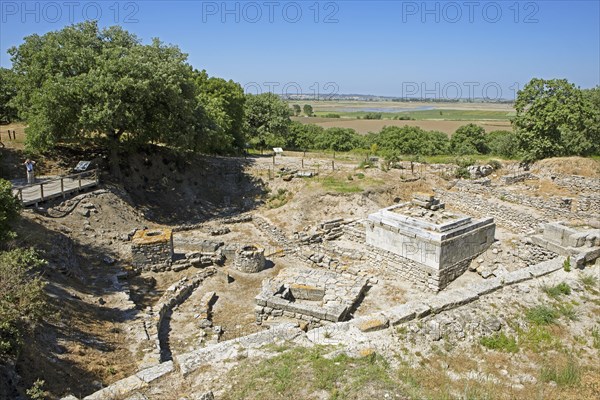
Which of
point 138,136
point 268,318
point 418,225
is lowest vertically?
point 268,318

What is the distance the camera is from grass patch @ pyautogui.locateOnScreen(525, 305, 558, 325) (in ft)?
27.7

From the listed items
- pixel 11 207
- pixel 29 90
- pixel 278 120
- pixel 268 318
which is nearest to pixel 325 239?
pixel 268 318

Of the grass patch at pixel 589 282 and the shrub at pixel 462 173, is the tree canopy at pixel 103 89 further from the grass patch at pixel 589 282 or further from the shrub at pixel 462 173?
the grass patch at pixel 589 282

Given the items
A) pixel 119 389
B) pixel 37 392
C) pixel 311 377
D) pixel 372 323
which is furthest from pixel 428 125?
pixel 37 392

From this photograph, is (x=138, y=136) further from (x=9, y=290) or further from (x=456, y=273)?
(x=456, y=273)

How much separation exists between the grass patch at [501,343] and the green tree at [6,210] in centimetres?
1062

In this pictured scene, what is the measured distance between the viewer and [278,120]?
3675 centimetres

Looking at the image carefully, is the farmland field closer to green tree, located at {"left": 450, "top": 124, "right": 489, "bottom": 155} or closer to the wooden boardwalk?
green tree, located at {"left": 450, "top": 124, "right": 489, "bottom": 155}

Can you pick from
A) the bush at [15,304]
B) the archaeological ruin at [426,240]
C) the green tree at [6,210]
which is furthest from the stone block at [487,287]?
the green tree at [6,210]

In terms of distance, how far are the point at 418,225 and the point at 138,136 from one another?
14.3m

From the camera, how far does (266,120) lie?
37188mm

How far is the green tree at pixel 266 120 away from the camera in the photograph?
36531mm

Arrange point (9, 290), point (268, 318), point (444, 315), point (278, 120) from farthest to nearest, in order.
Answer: point (278, 120) < point (268, 318) < point (444, 315) < point (9, 290)

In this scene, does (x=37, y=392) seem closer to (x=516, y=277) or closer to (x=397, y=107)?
(x=516, y=277)
